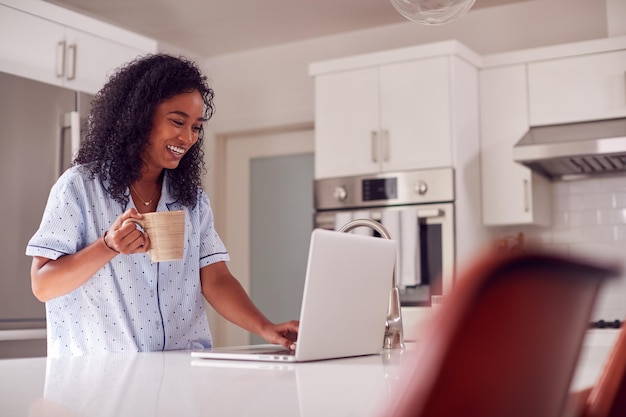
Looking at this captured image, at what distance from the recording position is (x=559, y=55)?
371cm

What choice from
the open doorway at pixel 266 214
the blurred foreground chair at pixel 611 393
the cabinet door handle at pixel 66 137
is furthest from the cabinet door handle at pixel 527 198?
the blurred foreground chair at pixel 611 393

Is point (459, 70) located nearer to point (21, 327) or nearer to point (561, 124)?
point (561, 124)

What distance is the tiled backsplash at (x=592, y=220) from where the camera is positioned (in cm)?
375

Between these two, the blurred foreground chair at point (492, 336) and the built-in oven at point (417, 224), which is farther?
the built-in oven at point (417, 224)

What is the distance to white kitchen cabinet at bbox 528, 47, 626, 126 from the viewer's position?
358 centimetres

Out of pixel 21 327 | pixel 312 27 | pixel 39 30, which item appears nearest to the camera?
pixel 21 327

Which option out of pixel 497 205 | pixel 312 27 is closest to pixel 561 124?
pixel 497 205

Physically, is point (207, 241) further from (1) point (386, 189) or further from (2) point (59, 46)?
(1) point (386, 189)

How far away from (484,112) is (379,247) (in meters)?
2.54

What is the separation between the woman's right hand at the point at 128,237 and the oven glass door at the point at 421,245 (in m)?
2.30

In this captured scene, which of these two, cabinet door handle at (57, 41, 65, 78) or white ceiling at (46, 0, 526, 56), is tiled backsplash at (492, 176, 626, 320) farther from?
cabinet door handle at (57, 41, 65, 78)

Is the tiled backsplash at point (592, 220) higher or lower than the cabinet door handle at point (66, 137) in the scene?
lower

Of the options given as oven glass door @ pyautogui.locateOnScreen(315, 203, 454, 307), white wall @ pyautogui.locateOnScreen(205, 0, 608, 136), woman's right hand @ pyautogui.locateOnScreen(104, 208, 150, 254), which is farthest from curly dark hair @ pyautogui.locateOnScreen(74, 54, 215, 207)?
white wall @ pyautogui.locateOnScreen(205, 0, 608, 136)

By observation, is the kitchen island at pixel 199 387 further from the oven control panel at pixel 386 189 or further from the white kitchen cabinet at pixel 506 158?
the white kitchen cabinet at pixel 506 158
